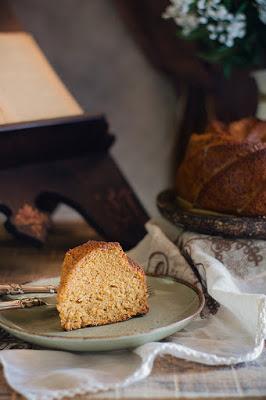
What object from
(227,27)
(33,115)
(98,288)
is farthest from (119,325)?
(227,27)

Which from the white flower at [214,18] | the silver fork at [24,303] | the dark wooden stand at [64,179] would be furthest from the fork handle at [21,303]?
the white flower at [214,18]

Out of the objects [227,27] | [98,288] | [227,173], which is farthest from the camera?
[227,27]

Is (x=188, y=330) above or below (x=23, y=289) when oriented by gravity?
below

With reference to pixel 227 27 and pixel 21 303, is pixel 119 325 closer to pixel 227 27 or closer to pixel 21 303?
pixel 21 303

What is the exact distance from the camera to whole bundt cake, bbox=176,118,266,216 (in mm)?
939

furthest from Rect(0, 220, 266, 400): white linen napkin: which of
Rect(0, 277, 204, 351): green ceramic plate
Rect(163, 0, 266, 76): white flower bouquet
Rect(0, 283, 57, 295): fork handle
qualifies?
Rect(163, 0, 266, 76): white flower bouquet

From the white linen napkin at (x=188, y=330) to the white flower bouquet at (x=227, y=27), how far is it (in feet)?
1.02

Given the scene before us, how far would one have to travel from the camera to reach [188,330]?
2.76 ft

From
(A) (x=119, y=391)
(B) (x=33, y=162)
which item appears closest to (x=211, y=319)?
(A) (x=119, y=391)

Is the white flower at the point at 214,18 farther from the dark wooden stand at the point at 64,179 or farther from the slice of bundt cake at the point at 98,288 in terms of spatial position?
the slice of bundt cake at the point at 98,288

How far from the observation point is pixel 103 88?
1.53 metres

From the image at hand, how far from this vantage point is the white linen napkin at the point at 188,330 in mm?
692

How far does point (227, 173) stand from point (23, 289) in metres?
0.32

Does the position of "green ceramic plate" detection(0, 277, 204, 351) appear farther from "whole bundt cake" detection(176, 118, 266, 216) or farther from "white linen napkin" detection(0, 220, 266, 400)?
"whole bundt cake" detection(176, 118, 266, 216)
